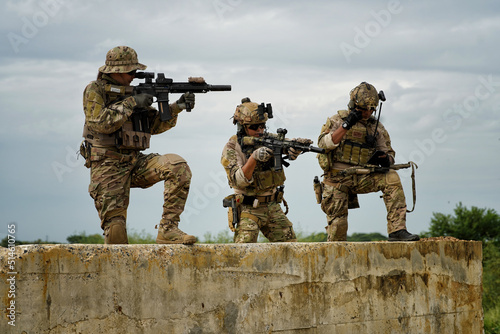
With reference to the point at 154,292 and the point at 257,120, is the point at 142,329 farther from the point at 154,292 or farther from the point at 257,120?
the point at 257,120

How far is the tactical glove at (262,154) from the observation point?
6453 mm

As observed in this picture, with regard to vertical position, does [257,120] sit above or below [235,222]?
above

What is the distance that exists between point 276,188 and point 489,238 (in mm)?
14154

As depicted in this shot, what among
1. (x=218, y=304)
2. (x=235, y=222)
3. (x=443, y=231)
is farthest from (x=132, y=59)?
(x=443, y=231)

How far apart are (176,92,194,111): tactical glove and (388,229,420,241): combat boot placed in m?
2.69

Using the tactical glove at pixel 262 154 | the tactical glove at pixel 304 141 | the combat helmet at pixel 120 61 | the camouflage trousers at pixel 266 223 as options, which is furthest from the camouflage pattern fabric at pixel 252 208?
the combat helmet at pixel 120 61

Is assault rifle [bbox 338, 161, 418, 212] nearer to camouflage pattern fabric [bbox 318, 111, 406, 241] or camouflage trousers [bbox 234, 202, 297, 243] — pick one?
camouflage pattern fabric [bbox 318, 111, 406, 241]

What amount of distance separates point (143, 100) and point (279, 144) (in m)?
1.47

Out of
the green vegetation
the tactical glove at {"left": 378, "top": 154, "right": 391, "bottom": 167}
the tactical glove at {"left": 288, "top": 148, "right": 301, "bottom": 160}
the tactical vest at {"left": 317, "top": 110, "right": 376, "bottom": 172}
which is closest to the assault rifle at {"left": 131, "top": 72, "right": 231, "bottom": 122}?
the tactical glove at {"left": 288, "top": 148, "right": 301, "bottom": 160}

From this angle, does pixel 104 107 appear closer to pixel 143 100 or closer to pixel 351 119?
pixel 143 100

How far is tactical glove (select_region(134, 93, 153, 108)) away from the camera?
6139 mm

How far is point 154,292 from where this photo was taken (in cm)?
531

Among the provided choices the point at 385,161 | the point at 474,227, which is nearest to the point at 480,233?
the point at 474,227

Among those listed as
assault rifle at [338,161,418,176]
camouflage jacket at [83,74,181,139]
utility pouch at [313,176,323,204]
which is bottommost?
utility pouch at [313,176,323,204]
